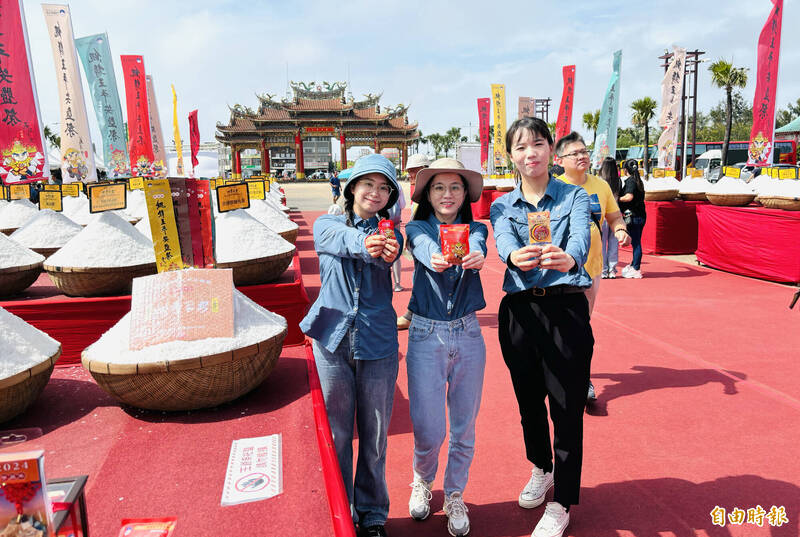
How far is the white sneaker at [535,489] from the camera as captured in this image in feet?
7.28

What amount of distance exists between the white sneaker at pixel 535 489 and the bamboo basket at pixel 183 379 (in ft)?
4.24

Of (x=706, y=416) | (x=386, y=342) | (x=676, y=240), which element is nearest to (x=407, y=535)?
(x=386, y=342)

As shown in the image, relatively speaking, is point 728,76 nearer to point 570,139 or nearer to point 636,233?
point 636,233

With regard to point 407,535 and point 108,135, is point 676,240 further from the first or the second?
point 108,135

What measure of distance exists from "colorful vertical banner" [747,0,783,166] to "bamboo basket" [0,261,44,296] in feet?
28.9

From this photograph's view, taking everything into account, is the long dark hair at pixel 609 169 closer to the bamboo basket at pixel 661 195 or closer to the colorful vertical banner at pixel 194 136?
the bamboo basket at pixel 661 195

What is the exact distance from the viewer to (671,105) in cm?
1161

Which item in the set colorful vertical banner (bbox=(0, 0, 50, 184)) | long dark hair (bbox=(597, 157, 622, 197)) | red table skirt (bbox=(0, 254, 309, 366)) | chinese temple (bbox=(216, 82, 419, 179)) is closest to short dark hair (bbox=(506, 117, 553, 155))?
red table skirt (bbox=(0, 254, 309, 366))

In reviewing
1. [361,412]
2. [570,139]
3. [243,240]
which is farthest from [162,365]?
[570,139]

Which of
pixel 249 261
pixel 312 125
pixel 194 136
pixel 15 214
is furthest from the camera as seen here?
pixel 312 125

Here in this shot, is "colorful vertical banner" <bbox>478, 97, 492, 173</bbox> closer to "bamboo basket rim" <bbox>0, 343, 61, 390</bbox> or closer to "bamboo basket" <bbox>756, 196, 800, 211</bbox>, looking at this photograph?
"bamboo basket" <bbox>756, 196, 800, 211</bbox>

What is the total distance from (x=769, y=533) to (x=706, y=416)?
3.46 feet

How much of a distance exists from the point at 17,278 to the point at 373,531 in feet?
9.30

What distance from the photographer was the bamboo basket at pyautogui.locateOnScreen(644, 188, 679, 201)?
8.30 m
